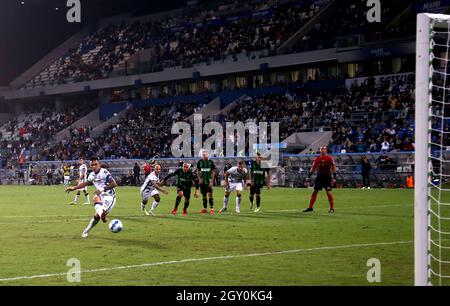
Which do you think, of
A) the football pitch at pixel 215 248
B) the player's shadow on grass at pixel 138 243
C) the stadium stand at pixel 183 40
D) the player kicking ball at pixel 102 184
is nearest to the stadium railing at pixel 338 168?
the stadium stand at pixel 183 40

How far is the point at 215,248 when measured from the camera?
47.2 ft

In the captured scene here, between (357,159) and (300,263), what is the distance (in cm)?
3198

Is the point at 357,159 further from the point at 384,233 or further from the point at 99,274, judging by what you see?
the point at 99,274

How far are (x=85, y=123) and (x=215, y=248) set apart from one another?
198 ft

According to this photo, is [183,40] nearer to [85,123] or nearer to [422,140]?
[85,123]

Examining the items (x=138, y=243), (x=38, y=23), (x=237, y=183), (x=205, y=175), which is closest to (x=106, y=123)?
(x=38, y=23)

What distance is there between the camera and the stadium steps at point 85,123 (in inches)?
2785

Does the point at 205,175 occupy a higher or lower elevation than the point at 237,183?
higher

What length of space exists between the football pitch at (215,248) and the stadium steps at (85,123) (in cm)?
4727

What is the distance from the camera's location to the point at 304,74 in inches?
2343

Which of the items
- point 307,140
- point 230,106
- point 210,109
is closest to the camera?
point 307,140

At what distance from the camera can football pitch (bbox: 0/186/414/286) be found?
35.3 ft

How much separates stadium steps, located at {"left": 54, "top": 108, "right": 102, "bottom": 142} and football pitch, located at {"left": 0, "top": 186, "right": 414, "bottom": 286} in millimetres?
47265
